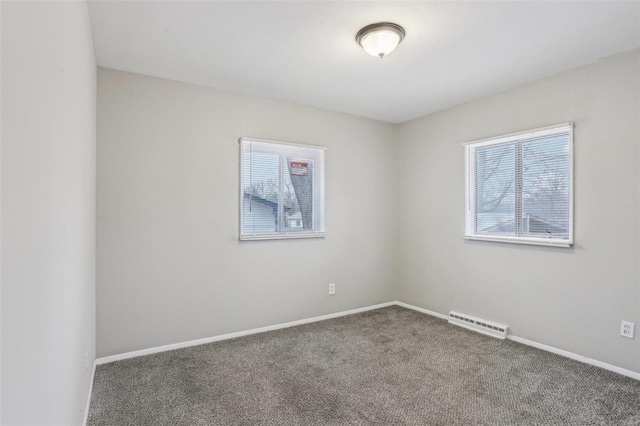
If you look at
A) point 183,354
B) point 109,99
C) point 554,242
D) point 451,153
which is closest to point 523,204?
point 554,242

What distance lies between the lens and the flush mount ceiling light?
2.31 metres

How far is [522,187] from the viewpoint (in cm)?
346

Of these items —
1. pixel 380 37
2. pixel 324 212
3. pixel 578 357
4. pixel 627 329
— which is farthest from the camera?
pixel 324 212

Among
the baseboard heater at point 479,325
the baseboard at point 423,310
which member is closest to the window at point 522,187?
the baseboard heater at point 479,325

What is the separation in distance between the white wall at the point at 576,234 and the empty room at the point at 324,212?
0.06 ft

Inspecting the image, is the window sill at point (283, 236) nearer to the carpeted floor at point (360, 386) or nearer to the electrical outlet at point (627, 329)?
the carpeted floor at point (360, 386)

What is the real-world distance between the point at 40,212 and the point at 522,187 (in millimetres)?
3802

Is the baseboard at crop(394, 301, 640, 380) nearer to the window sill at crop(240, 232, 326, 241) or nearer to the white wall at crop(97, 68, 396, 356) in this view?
the white wall at crop(97, 68, 396, 356)

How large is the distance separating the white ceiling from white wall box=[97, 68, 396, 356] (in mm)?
324

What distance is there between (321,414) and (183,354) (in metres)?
1.54

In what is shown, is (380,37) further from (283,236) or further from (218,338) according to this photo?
(218,338)

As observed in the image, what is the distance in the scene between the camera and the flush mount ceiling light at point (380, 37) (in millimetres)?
2311

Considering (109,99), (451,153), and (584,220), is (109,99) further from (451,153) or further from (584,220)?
(584,220)

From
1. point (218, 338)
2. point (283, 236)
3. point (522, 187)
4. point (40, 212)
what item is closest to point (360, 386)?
point (218, 338)
